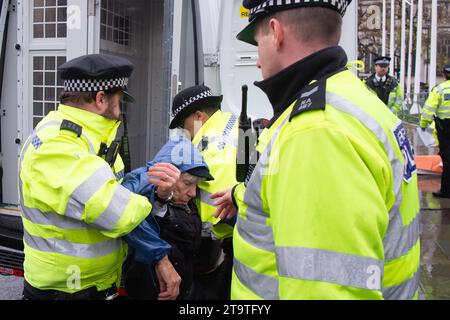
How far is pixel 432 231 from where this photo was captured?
5.62 metres

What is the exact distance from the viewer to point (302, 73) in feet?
4.23

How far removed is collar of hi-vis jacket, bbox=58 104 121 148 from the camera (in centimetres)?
208

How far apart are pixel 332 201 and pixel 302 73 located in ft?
1.33

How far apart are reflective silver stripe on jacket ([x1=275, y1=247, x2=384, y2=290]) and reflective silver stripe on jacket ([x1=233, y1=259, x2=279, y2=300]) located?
7.6 inches

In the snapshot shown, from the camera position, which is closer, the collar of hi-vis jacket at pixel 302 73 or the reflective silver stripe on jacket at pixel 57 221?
the collar of hi-vis jacket at pixel 302 73

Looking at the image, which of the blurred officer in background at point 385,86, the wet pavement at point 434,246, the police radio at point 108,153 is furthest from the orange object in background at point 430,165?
the police radio at point 108,153

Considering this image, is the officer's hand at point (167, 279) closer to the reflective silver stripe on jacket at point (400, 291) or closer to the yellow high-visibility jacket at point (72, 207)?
the yellow high-visibility jacket at point (72, 207)

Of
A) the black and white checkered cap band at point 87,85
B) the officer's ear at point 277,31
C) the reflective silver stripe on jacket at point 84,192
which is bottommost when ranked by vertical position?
the reflective silver stripe on jacket at point 84,192

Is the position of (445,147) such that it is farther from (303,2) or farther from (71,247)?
(303,2)

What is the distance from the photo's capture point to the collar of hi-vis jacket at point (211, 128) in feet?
8.91

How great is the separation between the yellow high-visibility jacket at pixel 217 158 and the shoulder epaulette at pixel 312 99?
51.2 inches
